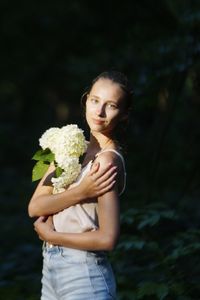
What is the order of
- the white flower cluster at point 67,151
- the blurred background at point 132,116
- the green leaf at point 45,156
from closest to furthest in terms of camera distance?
the white flower cluster at point 67,151 → the green leaf at point 45,156 → the blurred background at point 132,116

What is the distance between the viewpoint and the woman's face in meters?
3.64

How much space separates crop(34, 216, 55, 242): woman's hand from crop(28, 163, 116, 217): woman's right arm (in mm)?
39

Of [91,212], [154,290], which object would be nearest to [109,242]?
[91,212]

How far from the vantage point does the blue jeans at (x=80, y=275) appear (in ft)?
11.6

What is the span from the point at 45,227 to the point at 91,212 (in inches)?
10.0

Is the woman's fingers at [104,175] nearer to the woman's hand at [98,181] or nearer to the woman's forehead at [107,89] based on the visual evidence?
the woman's hand at [98,181]

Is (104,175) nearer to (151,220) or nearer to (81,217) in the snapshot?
(81,217)

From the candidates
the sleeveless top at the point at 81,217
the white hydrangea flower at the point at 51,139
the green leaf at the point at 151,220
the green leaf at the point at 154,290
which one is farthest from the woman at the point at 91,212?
the green leaf at the point at 151,220

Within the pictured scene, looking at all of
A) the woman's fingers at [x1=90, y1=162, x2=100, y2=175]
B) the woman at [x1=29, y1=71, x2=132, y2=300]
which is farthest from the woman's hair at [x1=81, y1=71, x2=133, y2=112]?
the woman's fingers at [x1=90, y1=162, x2=100, y2=175]

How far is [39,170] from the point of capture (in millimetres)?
3822

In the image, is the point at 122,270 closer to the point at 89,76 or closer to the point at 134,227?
the point at 134,227

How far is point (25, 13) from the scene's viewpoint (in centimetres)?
1800

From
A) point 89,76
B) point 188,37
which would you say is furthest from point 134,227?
point 89,76

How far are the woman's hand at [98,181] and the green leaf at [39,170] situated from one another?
0.35 m
